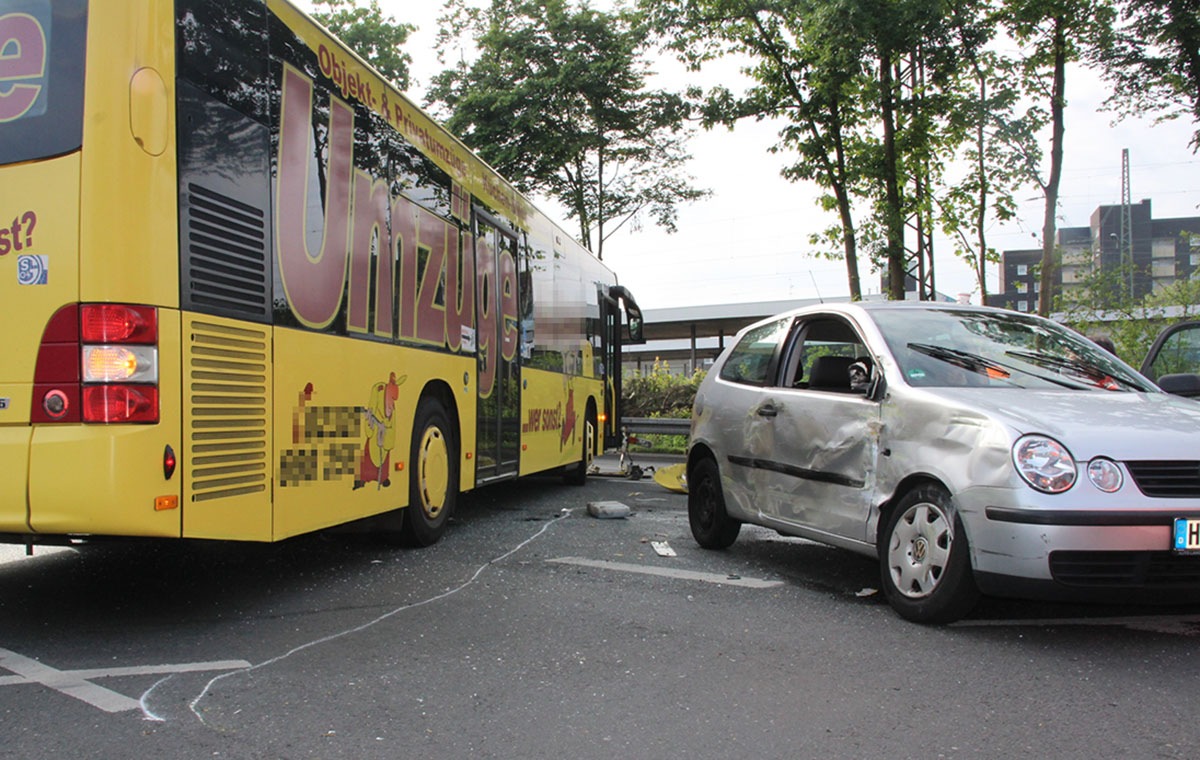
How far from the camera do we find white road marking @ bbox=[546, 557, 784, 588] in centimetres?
593

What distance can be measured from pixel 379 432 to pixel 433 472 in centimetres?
109

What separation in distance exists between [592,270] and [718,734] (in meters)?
10.1

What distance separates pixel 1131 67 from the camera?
1488 cm

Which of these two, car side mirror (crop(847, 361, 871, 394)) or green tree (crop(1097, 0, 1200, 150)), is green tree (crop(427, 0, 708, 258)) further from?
car side mirror (crop(847, 361, 871, 394))

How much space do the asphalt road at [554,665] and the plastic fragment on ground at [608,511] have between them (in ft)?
7.89

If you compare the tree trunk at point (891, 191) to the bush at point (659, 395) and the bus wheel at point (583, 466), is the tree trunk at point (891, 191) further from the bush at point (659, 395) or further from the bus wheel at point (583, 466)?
the bus wheel at point (583, 466)

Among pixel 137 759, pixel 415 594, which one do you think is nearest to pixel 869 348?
pixel 415 594

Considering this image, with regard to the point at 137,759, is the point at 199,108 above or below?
above

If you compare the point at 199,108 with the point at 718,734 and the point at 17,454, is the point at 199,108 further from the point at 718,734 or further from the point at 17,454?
the point at 718,734

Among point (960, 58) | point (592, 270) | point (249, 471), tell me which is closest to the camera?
point (249, 471)

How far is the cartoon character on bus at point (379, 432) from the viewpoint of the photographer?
606cm

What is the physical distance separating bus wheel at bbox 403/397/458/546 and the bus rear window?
315cm

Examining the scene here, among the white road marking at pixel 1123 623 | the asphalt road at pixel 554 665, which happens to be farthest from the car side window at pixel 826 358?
the white road marking at pixel 1123 623

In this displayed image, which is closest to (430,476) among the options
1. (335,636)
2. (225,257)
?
(335,636)
